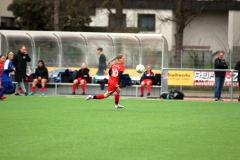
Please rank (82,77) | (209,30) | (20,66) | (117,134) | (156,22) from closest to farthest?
(117,134) < (20,66) < (82,77) < (156,22) < (209,30)

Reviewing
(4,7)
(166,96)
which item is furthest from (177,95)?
(4,7)

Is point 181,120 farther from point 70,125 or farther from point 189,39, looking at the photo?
point 189,39

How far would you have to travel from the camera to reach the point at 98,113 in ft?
55.7

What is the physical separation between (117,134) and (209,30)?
160 feet

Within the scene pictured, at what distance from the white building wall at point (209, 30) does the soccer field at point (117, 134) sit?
41495mm

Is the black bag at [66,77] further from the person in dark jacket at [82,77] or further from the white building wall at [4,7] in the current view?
the white building wall at [4,7]

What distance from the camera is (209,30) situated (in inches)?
2349

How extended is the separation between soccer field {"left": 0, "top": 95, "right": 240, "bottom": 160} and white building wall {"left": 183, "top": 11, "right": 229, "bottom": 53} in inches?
1634

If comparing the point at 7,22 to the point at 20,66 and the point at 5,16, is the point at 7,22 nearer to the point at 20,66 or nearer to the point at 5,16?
the point at 5,16

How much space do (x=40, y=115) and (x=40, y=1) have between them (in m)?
38.8

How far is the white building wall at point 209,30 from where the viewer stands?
194 ft

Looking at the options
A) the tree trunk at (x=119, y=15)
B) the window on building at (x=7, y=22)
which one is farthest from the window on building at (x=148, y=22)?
the tree trunk at (x=119, y=15)

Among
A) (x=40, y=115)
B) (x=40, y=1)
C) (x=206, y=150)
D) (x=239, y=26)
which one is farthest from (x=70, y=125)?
(x=239, y=26)

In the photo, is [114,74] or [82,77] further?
[82,77]
